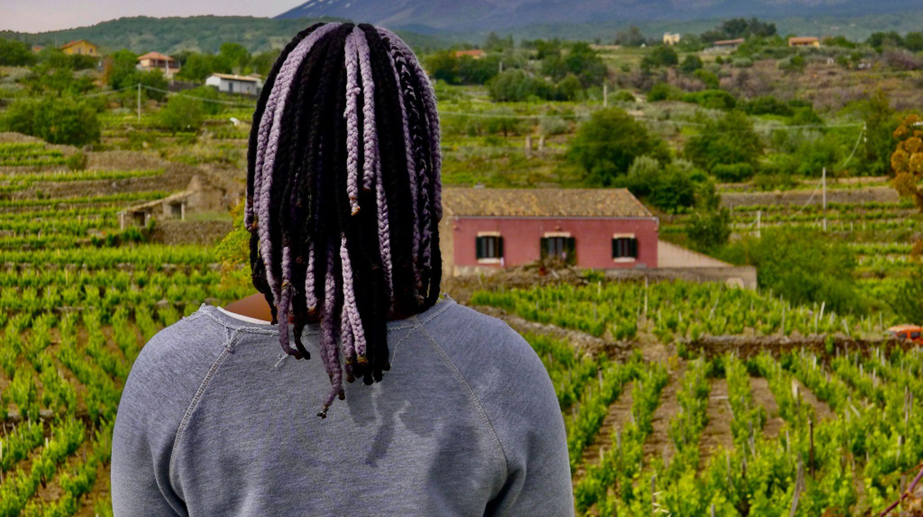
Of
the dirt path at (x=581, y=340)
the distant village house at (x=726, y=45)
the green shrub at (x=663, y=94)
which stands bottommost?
the dirt path at (x=581, y=340)

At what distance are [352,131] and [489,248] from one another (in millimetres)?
21811

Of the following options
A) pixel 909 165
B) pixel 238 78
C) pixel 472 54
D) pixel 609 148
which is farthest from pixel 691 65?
pixel 909 165

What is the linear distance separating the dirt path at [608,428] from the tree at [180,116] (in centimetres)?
3512

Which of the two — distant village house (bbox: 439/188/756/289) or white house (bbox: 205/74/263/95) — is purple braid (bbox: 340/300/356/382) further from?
white house (bbox: 205/74/263/95)

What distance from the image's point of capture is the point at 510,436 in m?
1.04

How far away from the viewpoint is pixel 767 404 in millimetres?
11180

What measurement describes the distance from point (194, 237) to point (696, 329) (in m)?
12.5

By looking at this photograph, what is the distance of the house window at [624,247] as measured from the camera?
2302cm

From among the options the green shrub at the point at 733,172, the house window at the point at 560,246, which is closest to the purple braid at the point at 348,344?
the house window at the point at 560,246

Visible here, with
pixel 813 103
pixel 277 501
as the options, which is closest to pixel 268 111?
pixel 277 501

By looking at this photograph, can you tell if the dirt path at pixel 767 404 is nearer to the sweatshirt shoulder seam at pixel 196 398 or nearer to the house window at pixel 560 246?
the sweatshirt shoulder seam at pixel 196 398

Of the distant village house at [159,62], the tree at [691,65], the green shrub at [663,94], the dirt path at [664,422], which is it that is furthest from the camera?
the tree at [691,65]

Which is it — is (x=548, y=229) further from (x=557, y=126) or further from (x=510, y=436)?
(x=557, y=126)

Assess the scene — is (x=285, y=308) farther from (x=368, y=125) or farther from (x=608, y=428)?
(x=608, y=428)
